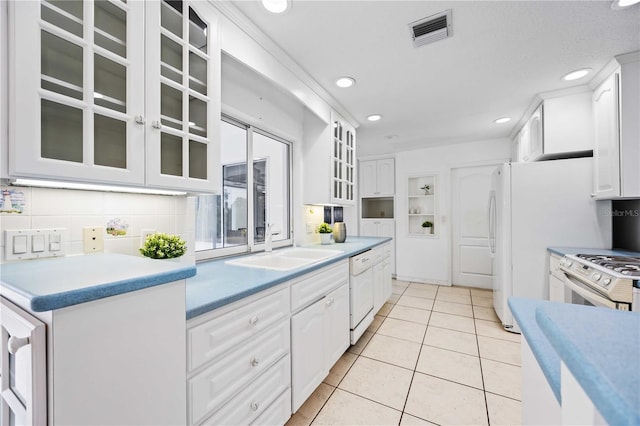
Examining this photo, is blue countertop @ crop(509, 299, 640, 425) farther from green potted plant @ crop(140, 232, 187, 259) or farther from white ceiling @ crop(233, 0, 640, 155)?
white ceiling @ crop(233, 0, 640, 155)

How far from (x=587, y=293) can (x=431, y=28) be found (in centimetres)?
209

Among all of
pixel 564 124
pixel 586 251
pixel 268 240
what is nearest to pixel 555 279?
pixel 586 251

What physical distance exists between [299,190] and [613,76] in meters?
2.82

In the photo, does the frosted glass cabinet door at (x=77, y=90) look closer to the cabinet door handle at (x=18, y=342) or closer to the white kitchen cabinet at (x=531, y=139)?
the cabinet door handle at (x=18, y=342)

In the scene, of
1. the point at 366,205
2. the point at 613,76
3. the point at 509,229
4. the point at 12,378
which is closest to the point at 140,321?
the point at 12,378

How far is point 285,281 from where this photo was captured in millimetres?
1422

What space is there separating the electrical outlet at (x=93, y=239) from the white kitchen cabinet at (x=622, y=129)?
3.47 meters

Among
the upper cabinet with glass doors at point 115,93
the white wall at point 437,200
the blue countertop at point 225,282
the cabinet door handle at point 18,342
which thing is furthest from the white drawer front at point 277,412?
the white wall at point 437,200

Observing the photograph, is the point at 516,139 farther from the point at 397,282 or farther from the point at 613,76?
the point at 397,282

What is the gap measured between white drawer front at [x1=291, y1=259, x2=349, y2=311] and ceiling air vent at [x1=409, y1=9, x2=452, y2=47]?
67.3 inches

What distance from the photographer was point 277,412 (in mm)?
1363

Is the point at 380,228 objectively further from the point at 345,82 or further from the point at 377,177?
the point at 345,82

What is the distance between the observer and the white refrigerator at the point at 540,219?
2496 mm

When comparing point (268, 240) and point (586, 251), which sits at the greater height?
point (268, 240)
